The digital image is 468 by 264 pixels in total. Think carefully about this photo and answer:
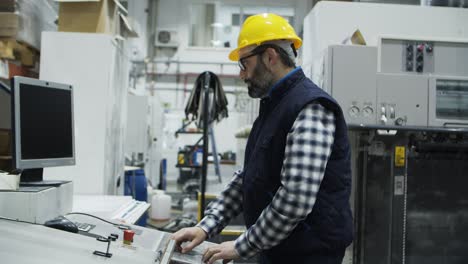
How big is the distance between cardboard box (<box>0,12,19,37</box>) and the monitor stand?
1.28m

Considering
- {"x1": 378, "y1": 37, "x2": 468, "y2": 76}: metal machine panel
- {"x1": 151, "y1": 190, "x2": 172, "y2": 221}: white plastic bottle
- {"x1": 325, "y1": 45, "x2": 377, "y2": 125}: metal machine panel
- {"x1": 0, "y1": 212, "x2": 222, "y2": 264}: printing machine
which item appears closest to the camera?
{"x1": 0, "y1": 212, "x2": 222, "y2": 264}: printing machine

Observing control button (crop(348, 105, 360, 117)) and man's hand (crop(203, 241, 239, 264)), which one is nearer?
man's hand (crop(203, 241, 239, 264))

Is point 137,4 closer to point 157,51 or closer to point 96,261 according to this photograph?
point 157,51

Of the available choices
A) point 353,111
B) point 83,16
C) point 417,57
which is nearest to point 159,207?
point 83,16

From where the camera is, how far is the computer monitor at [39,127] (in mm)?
1390

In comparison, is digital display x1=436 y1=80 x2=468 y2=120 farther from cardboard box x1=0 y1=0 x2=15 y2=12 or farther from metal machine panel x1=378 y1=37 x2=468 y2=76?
cardboard box x1=0 y1=0 x2=15 y2=12

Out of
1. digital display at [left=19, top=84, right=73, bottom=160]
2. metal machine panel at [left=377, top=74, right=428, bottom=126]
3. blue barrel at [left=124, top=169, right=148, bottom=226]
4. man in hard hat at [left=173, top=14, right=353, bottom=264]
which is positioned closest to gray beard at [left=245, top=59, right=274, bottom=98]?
man in hard hat at [left=173, top=14, right=353, bottom=264]

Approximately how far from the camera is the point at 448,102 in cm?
254

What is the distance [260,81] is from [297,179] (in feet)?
1.38

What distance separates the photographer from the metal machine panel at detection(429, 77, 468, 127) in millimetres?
2521

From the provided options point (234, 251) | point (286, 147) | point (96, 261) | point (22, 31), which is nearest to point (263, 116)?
point (286, 147)

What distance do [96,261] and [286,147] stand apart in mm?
617

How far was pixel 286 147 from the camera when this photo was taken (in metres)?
1.28

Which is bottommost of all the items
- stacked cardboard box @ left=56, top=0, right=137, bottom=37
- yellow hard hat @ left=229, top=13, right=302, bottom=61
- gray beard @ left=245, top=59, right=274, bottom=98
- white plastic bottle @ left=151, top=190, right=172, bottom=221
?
white plastic bottle @ left=151, top=190, right=172, bottom=221
